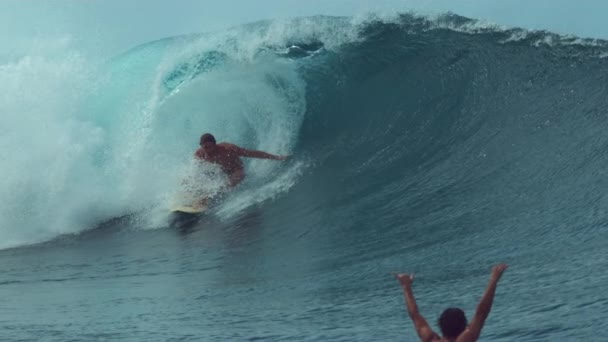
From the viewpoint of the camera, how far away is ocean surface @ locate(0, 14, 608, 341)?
249 inches

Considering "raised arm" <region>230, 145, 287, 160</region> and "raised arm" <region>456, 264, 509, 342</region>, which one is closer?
"raised arm" <region>456, 264, 509, 342</region>

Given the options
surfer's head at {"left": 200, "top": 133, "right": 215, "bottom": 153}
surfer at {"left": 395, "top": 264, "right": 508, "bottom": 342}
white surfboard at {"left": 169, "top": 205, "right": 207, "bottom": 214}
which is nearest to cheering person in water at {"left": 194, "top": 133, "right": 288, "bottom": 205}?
surfer's head at {"left": 200, "top": 133, "right": 215, "bottom": 153}

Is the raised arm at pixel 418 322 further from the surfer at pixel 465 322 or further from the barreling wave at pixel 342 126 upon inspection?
the barreling wave at pixel 342 126

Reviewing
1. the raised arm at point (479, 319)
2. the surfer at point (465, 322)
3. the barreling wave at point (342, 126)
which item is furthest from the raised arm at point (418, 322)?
the barreling wave at point (342, 126)

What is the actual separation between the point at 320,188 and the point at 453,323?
7.00 meters

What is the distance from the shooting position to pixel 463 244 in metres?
7.44

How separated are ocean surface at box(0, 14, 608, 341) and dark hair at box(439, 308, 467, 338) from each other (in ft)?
3.60

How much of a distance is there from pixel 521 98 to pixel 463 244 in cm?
521

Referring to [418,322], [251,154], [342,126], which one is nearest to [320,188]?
[251,154]

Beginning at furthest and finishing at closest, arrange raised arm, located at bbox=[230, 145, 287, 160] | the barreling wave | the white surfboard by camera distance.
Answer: raised arm, located at bbox=[230, 145, 287, 160], the white surfboard, the barreling wave

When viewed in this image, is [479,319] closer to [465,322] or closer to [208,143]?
[465,322]

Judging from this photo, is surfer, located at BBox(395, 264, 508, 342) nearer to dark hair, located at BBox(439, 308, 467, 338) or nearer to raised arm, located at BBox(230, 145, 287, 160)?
dark hair, located at BBox(439, 308, 467, 338)

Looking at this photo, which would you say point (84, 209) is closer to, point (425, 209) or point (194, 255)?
point (194, 255)

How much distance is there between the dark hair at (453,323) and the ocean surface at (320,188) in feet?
3.60
